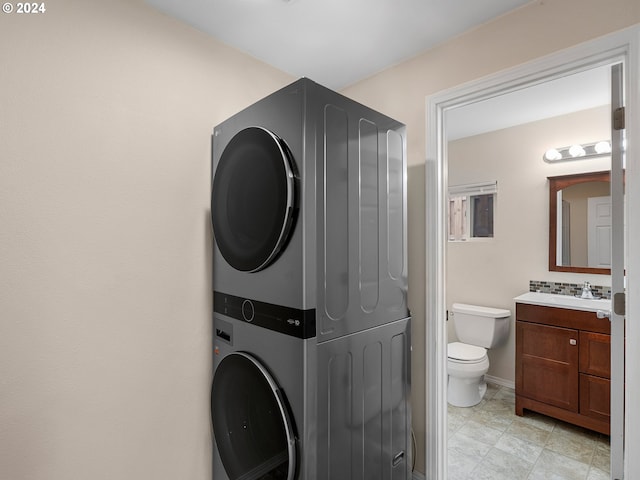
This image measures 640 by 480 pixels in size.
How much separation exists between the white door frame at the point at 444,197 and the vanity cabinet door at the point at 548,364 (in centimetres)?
130

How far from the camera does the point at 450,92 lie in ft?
5.82

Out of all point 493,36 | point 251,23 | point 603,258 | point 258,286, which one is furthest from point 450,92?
point 603,258

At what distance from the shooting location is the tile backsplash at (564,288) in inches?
107

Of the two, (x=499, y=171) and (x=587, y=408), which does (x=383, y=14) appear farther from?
(x=587, y=408)

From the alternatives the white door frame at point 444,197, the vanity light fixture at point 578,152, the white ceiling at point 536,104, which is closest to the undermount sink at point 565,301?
the vanity light fixture at point 578,152

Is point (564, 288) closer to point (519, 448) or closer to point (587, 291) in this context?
point (587, 291)

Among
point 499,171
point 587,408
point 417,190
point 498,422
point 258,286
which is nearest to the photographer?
point 258,286

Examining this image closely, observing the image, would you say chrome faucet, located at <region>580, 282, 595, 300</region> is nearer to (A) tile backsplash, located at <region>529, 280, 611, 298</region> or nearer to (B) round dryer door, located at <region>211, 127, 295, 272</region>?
(A) tile backsplash, located at <region>529, 280, 611, 298</region>

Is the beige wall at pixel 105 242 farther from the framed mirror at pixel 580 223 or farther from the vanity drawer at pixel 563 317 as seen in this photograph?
the framed mirror at pixel 580 223

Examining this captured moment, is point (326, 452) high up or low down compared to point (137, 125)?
down

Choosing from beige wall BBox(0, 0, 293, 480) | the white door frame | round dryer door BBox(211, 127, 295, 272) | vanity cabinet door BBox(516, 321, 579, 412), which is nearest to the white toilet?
vanity cabinet door BBox(516, 321, 579, 412)

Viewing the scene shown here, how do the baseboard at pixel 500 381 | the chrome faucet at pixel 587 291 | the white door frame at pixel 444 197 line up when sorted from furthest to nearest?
the baseboard at pixel 500 381 → the chrome faucet at pixel 587 291 → the white door frame at pixel 444 197

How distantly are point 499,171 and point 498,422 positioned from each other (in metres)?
2.28

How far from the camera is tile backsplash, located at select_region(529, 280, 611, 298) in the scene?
2.71 m
